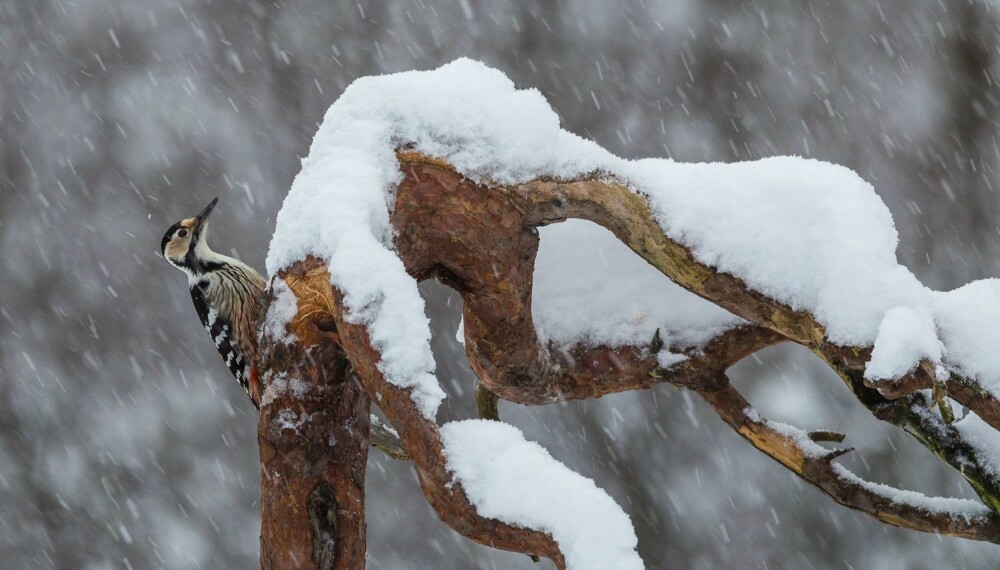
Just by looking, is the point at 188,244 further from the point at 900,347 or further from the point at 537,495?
the point at 900,347

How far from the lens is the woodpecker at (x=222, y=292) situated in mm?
3775

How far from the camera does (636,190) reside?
2.16 metres

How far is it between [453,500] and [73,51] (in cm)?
702

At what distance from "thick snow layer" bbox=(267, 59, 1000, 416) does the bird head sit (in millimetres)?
1770

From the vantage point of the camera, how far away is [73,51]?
7.76 metres

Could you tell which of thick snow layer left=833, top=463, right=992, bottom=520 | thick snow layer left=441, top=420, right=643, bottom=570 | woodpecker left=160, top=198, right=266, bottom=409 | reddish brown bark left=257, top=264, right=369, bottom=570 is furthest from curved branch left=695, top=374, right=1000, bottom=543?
woodpecker left=160, top=198, right=266, bottom=409

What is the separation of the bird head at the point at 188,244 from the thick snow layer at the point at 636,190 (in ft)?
5.81

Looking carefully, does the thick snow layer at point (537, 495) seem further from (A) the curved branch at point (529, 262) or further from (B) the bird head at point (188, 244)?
(B) the bird head at point (188, 244)

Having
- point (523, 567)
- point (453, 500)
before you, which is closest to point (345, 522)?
point (453, 500)

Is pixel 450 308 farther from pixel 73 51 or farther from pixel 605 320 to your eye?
pixel 605 320

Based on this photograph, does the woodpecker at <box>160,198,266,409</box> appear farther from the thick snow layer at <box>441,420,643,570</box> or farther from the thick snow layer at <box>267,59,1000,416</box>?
the thick snow layer at <box>441,420,643,570</box>

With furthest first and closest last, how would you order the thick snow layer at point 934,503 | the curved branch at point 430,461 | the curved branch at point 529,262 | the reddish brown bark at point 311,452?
the thick snow layer at point 934,503 → the curved branch at point 529,262 → the reddish brown bark at point 311,452 → the curved branch at point 430,461

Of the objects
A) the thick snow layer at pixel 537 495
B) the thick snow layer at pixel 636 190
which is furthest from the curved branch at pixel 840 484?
the thick snow layer at pixel 537 495

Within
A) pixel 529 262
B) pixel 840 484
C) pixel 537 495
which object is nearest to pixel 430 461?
pixel 537 495
